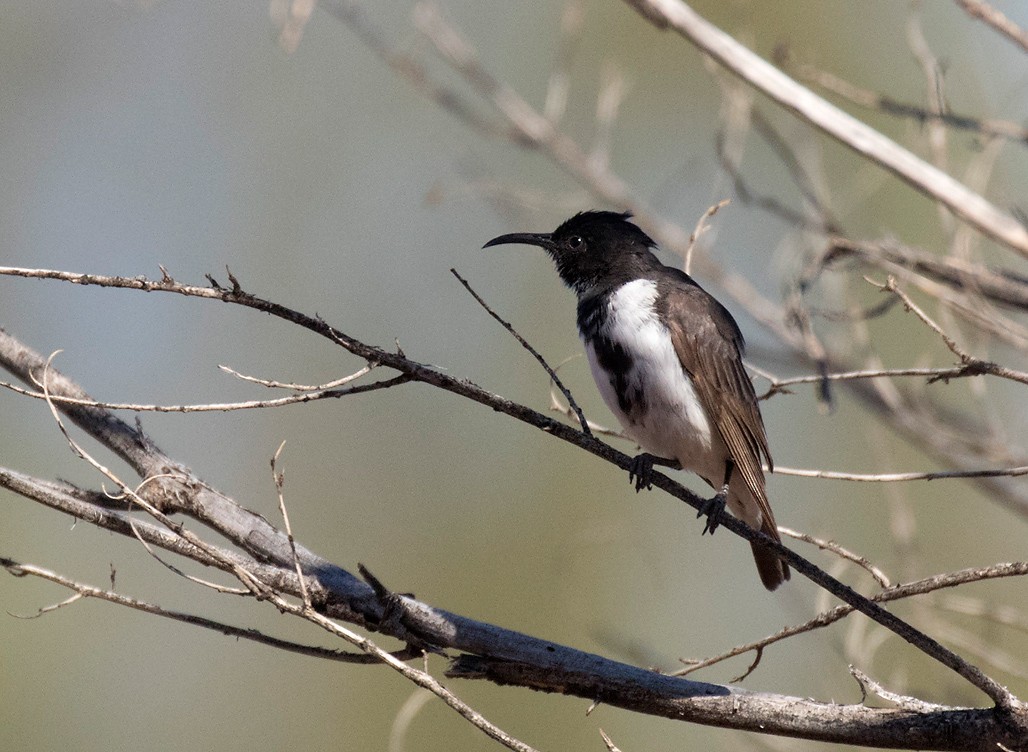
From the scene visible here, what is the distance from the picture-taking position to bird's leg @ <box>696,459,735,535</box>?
10.6ft

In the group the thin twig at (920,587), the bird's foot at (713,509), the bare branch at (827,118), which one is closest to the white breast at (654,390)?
the bird's foot at (713,509)

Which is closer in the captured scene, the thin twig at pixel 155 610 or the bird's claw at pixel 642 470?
the thin twig at pixel 155 610

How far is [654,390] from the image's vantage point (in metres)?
4.05

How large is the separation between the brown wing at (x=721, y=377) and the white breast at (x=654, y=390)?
0.14ft

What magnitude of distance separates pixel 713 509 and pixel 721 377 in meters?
0.84

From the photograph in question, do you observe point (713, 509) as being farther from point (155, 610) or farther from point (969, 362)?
point (155, 610)

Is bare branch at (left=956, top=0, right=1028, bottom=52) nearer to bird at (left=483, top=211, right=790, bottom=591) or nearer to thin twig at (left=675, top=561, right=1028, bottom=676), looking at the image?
bird at (left=483, top=211, right=790, bottom=591)

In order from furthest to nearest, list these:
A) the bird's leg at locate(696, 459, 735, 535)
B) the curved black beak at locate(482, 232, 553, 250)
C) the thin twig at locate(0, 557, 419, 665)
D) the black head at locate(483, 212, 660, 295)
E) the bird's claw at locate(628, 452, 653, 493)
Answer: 1. the curved black beak at locate(482, 232, 553, 250)
2. the black head at locate(483, 212, 660, 295)
3. the bird's claw at locate(628, 452, 653, 493)
4. the bird's leg at locate(696, 459, 735, 535)
5. the thin twig at locate(0, 557, 419, 665)

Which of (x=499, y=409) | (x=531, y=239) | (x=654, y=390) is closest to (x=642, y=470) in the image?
(x=654, y=390)

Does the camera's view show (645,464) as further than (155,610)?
Yes

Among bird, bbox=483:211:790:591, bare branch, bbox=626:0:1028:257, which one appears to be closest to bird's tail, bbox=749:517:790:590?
bird, bbox=483:211:790:591

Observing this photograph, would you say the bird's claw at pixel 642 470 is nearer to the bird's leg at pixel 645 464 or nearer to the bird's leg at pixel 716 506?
the bird's leg at pixel 645 464

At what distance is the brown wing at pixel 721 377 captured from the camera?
412 centimetres

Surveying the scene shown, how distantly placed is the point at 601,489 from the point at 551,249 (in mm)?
3877
